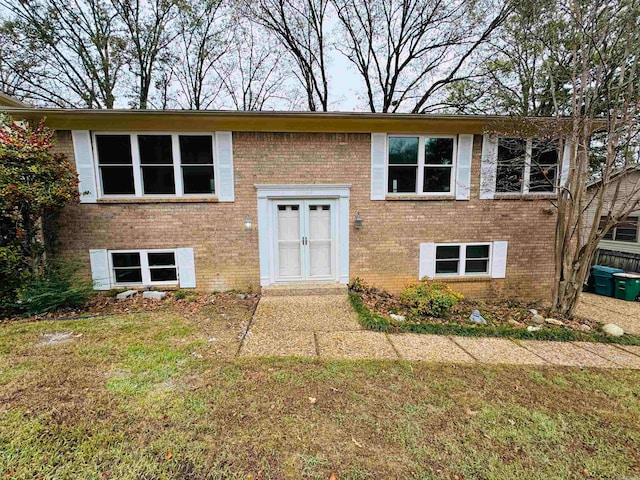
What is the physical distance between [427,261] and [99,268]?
7.85 metres

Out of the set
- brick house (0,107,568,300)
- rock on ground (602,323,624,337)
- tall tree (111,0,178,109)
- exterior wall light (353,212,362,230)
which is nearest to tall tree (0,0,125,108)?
tall tree (111,0,178,109)

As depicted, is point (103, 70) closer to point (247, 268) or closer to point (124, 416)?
point (247, 268)

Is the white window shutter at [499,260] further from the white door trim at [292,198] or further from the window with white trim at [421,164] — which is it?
the white door trim at [292,198]

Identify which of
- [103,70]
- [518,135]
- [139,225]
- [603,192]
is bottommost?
[139,225]

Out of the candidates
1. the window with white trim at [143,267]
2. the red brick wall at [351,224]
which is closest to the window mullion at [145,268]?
the window with white trim at [143,267]

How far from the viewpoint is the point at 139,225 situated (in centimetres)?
618

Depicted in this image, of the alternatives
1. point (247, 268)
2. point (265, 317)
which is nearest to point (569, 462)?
point (265, 317)

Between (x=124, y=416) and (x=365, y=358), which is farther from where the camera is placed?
(x=365, y=358)

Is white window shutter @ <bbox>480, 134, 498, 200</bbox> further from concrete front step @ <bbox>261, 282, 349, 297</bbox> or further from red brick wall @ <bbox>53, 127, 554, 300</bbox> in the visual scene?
concrete front step @ <bbox>261, 282, 349, 297</bbox>

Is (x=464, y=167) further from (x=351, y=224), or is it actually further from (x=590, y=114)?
(x=351, y=224)

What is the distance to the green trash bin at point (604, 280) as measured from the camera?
8.30 metres

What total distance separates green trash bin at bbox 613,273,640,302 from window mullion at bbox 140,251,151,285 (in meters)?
13.2

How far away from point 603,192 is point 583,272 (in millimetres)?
1636

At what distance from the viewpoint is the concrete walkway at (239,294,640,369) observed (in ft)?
12.5
